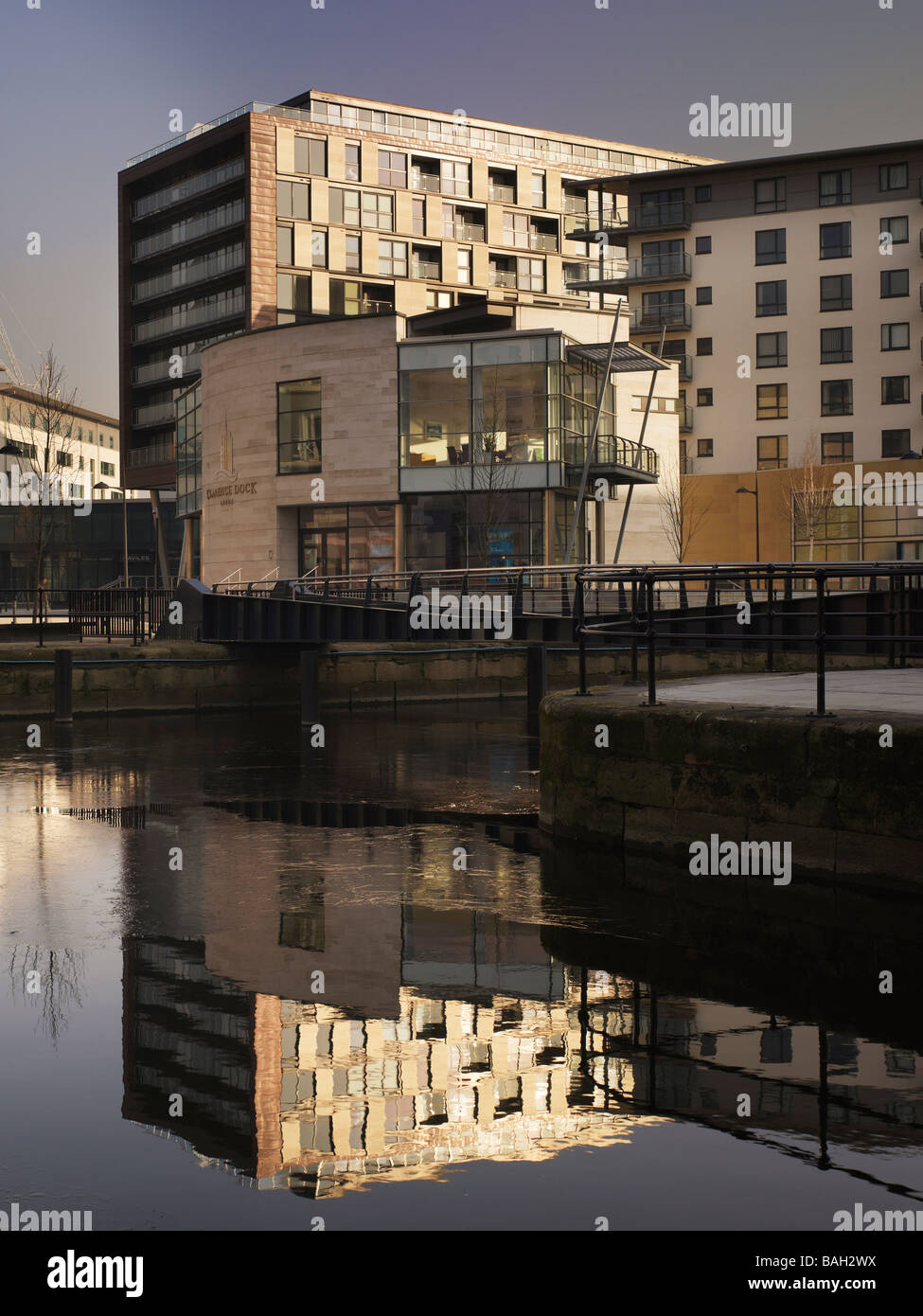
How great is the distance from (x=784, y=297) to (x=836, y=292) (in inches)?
103

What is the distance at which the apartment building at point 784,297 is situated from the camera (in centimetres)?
7200

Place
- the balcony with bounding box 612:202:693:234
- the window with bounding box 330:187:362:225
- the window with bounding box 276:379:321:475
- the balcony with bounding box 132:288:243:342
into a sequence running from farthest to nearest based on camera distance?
1. the balcony with bounding box 612:202:693:234
2. the window with bounding box 330:187:362:225
3. the balcony with bounding box 132:288:243:342
4. the window with bounding box 276:379:321:475

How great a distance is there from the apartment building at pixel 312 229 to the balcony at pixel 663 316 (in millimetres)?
5257

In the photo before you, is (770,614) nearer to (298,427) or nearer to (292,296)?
(298,427)

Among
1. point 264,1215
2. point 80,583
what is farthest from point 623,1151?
point 80,583

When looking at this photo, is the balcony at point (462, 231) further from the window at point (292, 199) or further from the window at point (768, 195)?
the window at point (768, 195)

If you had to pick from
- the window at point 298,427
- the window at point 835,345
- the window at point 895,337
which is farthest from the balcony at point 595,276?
the window at point 298,427

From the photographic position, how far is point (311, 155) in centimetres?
7312

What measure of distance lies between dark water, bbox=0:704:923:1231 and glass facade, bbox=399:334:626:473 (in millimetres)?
33276

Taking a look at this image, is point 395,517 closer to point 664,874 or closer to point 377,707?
point 377,707

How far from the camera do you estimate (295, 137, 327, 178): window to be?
72812 millimetres

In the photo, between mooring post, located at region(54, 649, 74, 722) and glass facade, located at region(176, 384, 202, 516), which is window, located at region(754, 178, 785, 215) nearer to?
glass facade, located at region(176, 384, 202, 516)

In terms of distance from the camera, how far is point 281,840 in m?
13.1

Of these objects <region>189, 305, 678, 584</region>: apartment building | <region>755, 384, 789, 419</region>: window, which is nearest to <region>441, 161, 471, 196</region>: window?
<region>755, 384, 789, 419</region>: window
